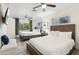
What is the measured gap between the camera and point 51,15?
5.41 feet

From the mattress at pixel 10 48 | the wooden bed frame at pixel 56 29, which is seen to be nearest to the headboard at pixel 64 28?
the wooden bed frame at pixel 56 29

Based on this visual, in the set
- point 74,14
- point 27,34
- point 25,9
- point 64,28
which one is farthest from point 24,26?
point 74,14

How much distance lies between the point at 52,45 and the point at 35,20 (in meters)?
0.53

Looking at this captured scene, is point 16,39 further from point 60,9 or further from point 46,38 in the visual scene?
point 60,9

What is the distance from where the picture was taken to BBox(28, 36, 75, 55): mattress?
58.5 inches

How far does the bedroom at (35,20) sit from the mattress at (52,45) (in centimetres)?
6

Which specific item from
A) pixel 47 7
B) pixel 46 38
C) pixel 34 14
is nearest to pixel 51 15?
pixel 47 7

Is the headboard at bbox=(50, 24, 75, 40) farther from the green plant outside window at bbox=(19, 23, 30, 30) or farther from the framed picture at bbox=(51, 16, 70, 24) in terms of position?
the green plant outside window at bbox=(19, 23, 30, 30)

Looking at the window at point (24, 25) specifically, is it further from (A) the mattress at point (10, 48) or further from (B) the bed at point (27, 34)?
(A) the mattress at point (10, 48)

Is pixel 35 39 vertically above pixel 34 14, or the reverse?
pixel 34 14

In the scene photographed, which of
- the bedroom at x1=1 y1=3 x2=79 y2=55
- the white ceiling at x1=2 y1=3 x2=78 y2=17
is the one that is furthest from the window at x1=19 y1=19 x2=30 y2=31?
the white ceiling at x1=2 y1=3 x2=78 y2=17

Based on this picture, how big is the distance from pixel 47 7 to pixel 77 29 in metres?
0.65

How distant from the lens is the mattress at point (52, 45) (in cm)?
149

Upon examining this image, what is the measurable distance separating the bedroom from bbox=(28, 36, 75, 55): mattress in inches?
2.5
